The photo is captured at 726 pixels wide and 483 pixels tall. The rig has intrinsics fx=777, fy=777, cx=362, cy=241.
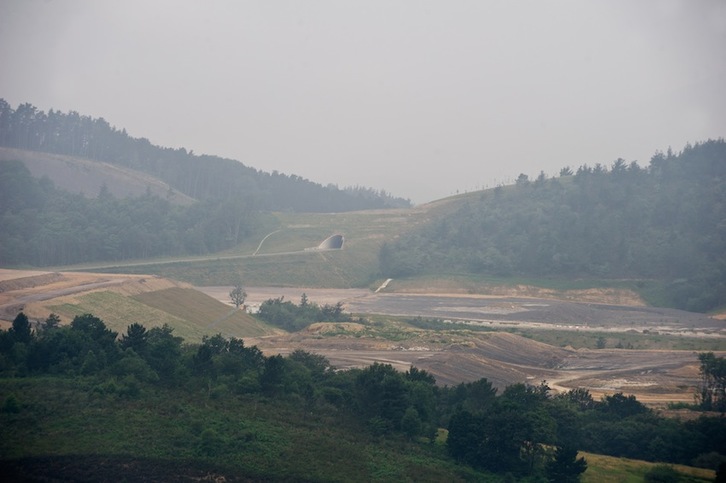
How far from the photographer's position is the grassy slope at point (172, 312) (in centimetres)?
5891

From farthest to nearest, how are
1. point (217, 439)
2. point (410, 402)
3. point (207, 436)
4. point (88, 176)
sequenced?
1. point (88, 176)
2. point (410, 402)
3. point (217, 439)
4. point (207, 436)

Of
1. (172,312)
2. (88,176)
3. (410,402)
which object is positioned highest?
(88,176)

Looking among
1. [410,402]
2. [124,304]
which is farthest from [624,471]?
[124,304]

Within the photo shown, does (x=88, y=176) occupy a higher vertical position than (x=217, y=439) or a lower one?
higher

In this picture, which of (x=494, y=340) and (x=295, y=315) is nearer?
(x=494, y=340)

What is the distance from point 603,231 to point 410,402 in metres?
87.5

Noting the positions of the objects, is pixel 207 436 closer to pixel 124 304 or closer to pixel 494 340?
pixel 124 304

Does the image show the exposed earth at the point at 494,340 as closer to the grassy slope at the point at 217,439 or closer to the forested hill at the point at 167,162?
the grassy slope at the point at 217,439

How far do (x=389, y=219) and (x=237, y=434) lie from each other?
364ft

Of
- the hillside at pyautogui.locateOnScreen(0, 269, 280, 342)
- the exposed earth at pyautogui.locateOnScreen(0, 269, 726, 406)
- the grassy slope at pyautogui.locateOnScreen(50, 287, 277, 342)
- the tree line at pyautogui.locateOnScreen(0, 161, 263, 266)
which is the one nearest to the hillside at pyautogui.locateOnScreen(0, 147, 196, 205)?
the tree line at pyautogui.locateOnScreen(0, 161, 263, 266)

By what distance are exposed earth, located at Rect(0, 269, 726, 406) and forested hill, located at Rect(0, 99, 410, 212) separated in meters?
74.0

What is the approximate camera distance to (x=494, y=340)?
67.9m

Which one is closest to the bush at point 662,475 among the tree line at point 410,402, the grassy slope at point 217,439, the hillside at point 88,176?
the grassy slope at point 217,439

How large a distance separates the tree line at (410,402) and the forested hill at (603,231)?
62.1 metres
